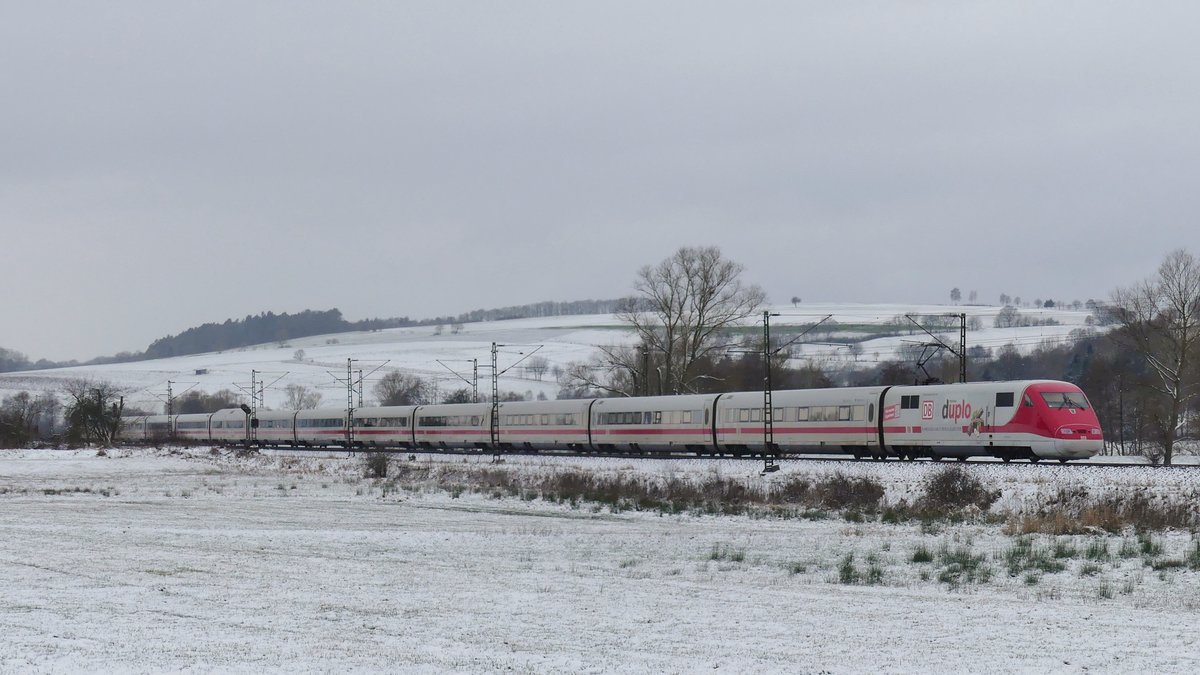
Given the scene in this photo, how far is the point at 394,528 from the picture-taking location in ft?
84.3

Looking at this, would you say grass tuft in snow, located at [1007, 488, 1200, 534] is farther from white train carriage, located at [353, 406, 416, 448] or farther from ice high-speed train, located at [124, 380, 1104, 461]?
white train carriage, located at [353, 406, 416, 448]

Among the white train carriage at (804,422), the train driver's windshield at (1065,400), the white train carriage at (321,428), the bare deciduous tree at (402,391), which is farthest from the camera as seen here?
the bare deciduous tree at (402,391)

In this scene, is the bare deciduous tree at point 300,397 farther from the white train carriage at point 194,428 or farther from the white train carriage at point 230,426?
the white train carriage at point 230,426

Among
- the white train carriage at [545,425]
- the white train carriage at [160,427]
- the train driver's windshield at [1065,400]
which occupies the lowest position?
the white train carriage at [160,427]

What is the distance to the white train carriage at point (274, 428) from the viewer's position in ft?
316

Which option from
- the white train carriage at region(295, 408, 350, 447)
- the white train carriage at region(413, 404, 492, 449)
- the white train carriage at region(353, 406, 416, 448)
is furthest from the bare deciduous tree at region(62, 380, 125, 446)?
the white train carriage at region(413, 404, 492, 449)

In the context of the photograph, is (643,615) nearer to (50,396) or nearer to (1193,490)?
(1193,490)

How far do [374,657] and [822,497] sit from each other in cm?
2198

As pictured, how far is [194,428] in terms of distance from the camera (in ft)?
375

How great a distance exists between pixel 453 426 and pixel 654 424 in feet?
63.6

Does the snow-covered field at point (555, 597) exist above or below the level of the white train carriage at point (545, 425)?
below

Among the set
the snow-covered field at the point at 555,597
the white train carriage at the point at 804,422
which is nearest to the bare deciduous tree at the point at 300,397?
the white train carriage at the point at 804,422

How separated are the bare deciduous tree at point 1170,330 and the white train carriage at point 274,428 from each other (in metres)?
59.8

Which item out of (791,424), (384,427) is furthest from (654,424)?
(384,427)
